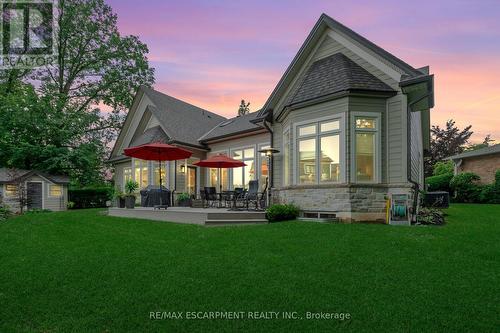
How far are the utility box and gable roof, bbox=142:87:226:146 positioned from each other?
35.0 feet

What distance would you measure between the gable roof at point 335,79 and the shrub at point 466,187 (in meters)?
14.8

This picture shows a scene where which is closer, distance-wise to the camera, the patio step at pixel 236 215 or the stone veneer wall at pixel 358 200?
the stone veneer wall at pixel 358 200

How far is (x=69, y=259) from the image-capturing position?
5.46 meters

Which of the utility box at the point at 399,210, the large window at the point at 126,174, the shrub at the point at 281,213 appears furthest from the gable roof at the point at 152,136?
the utility box at the point at 399,210

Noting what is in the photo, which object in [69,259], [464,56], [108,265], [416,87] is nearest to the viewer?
[108,265]

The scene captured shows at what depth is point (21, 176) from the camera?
1877cm

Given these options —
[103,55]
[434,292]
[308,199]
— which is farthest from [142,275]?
[103,55]

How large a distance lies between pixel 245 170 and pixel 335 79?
6.70 meters

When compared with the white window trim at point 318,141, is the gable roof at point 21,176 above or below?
below

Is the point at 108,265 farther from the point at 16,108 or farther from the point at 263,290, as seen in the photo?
the point at 16,108

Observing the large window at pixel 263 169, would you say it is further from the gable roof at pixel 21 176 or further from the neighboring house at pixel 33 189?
the gable roof at pixel 21 176

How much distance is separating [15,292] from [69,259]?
145cm

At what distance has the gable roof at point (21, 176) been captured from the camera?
18453 mm

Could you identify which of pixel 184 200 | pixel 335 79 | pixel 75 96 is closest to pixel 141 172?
pixel 184 200
